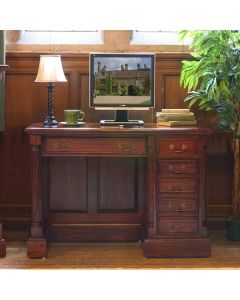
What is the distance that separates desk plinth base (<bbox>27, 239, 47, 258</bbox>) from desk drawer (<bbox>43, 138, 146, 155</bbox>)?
0.56m

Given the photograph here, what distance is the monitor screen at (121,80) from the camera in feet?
11.6

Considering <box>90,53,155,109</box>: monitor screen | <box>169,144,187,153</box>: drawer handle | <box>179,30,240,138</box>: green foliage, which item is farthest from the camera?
<box>90,53,155,109</box>: monitor screen

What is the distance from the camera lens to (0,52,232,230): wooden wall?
155 inches

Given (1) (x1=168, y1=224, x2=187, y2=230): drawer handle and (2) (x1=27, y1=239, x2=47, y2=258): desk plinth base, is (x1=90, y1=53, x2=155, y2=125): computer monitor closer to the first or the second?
(1) (x1=168, y1=224, x2=187, y2=230): drawer handle

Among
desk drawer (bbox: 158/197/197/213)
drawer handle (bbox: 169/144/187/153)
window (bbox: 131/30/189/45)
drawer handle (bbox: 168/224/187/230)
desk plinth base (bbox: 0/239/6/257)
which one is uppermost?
window (bbox: 131/30/189/45)

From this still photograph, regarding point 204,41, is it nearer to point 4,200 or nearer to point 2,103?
point 2,103

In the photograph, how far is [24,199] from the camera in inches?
159

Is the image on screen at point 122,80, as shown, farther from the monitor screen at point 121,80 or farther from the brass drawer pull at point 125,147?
the brass drawer pull at point 125,147

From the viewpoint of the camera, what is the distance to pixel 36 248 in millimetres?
3320

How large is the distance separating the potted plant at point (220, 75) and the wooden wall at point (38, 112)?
27cm

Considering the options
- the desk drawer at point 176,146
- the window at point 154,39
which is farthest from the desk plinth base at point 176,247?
the window at point 154,39

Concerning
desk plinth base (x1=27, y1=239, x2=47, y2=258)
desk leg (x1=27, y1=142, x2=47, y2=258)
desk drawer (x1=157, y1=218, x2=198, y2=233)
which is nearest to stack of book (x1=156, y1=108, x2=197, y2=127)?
desk drawer (x1=157, y1=218, x2=198, y2=233)
